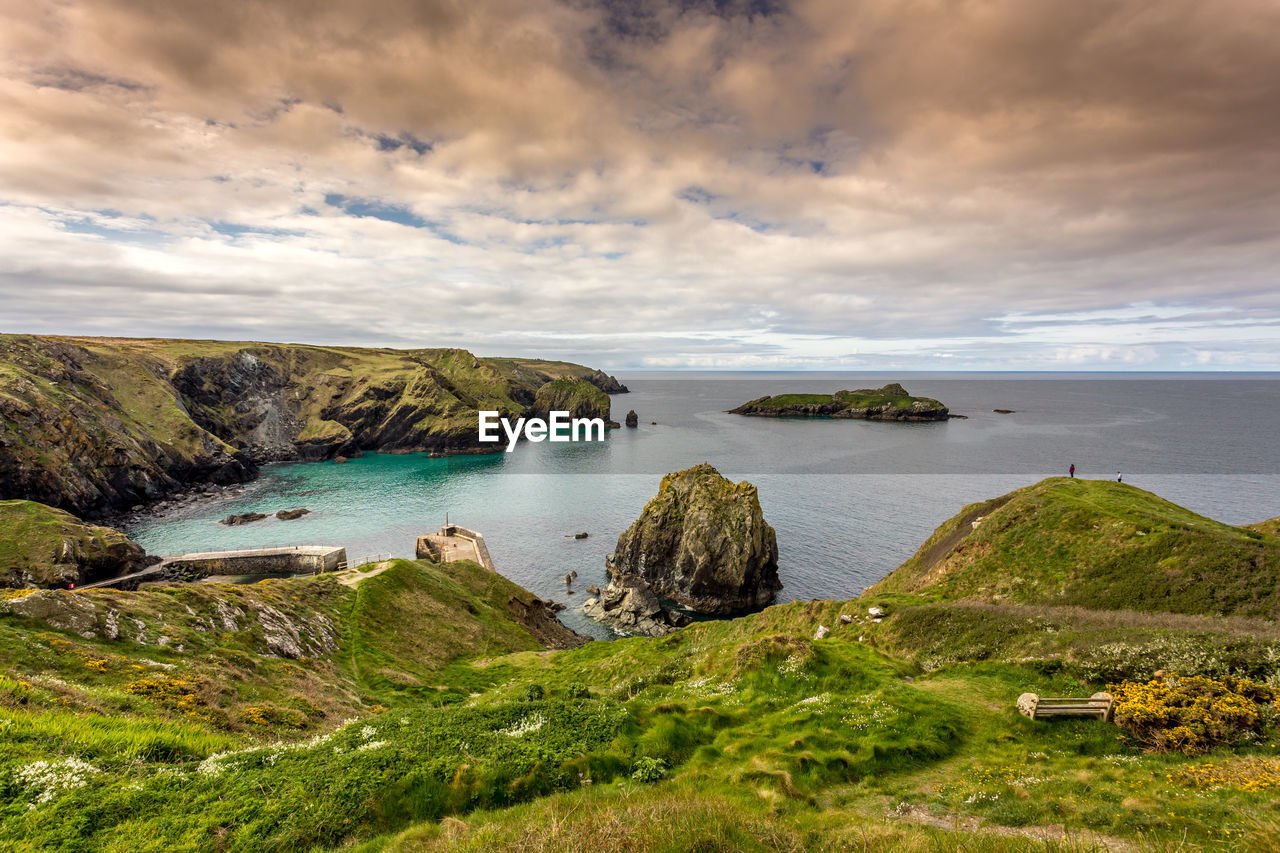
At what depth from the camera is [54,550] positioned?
5369cm

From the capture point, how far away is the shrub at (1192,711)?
14586 mm

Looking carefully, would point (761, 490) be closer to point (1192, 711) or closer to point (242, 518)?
point (1192, 711)

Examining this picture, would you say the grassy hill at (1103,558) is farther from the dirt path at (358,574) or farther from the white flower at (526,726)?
the dirt path at (358,574)

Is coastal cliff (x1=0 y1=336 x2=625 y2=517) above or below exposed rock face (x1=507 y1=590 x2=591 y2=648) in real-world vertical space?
above

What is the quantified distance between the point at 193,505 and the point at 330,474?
33.7 m

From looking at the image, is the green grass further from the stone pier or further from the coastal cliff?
the coastal cliff

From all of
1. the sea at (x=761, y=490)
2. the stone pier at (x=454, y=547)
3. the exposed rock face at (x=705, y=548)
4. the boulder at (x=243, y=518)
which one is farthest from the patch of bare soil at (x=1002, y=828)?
the boulder at (x=243, y=518)

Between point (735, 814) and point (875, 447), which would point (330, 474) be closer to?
point (735, 814)

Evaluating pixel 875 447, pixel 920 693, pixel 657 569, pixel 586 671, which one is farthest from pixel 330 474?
pixel 875 447

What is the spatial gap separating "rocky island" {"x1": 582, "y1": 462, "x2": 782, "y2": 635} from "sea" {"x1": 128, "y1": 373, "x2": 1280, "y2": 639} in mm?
4220

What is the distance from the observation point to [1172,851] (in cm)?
862

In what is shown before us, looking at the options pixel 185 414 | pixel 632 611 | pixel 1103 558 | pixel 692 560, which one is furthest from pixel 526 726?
pixel 185 414

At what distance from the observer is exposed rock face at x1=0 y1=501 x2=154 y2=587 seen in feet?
166

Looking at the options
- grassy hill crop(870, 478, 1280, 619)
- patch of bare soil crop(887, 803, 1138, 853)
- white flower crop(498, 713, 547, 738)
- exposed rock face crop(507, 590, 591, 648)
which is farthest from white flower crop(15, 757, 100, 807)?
grassy hill crop(870, 478, 1280, 619)
